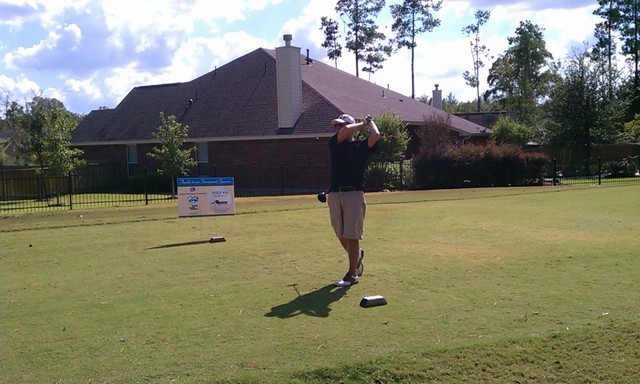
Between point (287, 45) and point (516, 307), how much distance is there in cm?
2799

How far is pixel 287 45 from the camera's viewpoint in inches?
1296

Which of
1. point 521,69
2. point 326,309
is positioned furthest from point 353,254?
point 521,69

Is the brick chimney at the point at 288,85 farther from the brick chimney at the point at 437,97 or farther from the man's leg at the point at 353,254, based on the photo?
the man's leg at the point at 353,254

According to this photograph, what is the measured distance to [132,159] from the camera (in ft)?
129

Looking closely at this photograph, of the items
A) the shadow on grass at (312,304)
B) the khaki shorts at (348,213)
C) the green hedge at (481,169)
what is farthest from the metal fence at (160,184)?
the shadow on grass at (312,304)

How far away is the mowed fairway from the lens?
5047mm

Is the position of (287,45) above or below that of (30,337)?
above

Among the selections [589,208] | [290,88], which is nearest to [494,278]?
[589,208]

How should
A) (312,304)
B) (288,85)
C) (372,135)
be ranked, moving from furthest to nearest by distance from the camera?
(288,85), (372,135), (312,304)

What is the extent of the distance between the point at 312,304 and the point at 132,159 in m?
34.6

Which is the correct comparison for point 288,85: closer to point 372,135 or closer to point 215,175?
point 215,175

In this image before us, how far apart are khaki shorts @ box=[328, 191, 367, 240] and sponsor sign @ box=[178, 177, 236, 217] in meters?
5.53

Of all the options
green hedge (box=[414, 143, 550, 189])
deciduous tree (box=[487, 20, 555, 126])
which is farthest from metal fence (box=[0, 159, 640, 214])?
deciduous tree (box=[487, 20, 555, 126])

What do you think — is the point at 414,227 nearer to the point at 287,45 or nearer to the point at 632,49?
the point at 287,45
